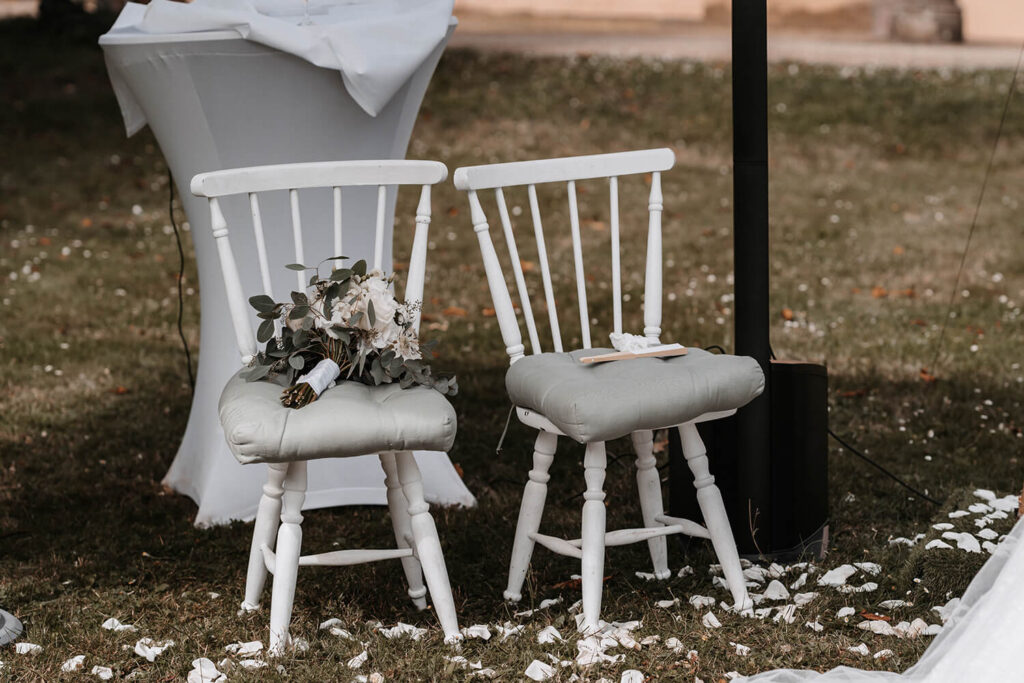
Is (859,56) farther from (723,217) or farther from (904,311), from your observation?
(904,311)

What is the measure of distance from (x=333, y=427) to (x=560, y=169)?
92 cm

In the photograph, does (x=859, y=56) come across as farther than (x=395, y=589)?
Yes

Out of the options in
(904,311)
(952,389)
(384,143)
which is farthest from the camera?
(904,311)

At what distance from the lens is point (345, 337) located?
2594 mm

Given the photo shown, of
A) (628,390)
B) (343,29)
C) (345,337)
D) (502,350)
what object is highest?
(343,29)

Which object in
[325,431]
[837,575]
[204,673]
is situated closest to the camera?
[325,431]

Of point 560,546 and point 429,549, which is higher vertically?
point 429,549

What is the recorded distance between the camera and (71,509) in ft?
11.7

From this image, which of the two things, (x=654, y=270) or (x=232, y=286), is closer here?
(x=232, y=286)

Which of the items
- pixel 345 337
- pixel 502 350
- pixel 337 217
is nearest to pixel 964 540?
pixel 345 337

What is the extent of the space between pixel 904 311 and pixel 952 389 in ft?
4.30

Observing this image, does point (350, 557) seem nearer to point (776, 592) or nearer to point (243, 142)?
point (776, 592)

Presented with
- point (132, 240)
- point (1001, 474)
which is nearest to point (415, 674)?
point (1001, 474)

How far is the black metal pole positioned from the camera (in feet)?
9.66
